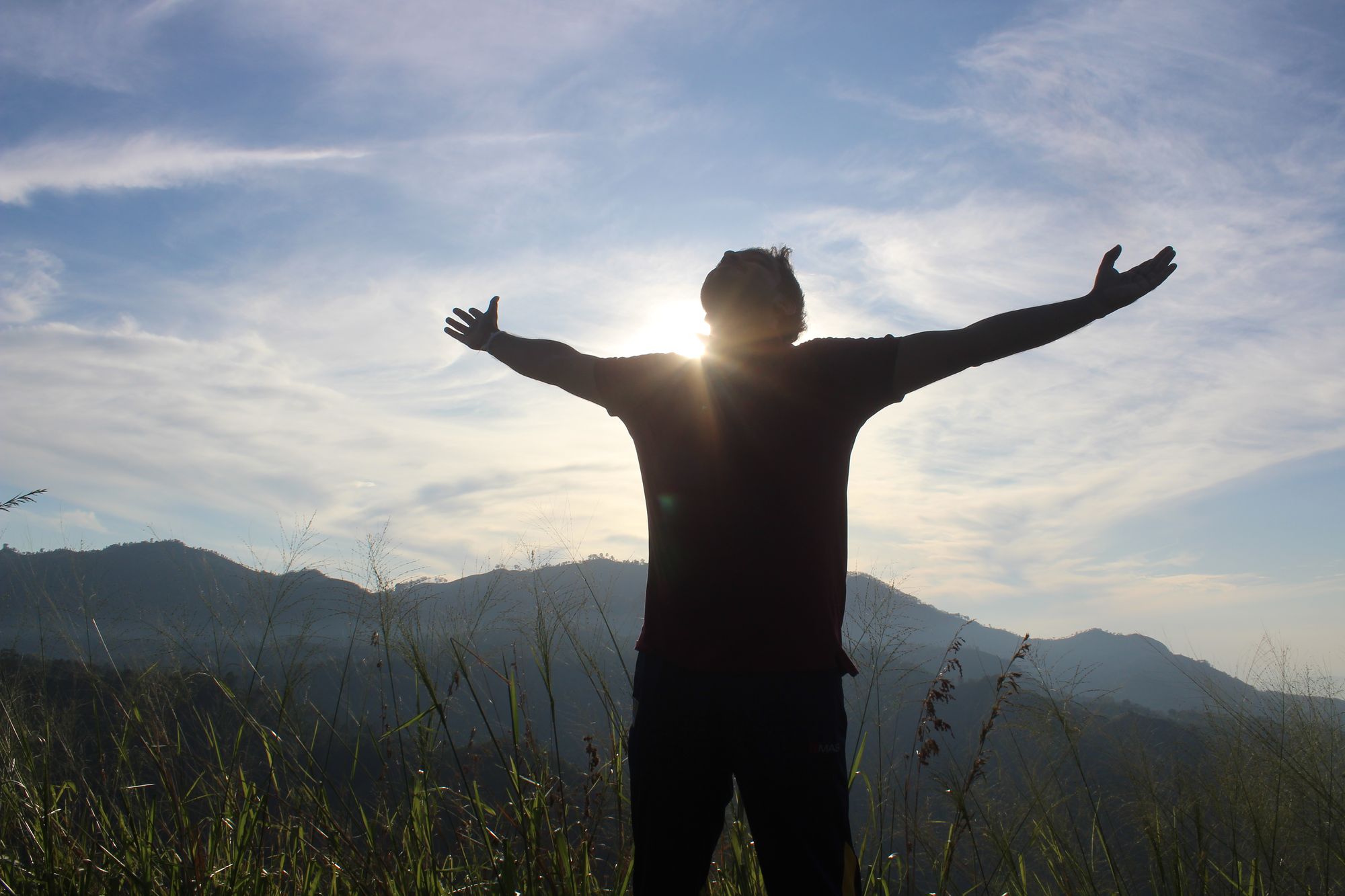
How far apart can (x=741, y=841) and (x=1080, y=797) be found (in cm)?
137

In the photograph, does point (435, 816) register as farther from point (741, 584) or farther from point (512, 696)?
point (741, 584)

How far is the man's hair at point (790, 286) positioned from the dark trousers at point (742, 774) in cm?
104

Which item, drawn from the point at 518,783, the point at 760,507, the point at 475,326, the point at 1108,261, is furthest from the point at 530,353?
the point at 1108,261

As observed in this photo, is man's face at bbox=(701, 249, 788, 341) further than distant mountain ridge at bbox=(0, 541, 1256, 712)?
No

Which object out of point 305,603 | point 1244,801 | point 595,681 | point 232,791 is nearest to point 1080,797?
point 1244,801

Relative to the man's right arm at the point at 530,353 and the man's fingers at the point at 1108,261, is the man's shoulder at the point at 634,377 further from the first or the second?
the man's fingers at the point at 1108,261

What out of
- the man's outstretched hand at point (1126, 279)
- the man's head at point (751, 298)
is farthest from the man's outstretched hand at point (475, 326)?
the man's outstretched hand at point (1126, 279)

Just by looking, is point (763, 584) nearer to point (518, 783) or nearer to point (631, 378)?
point (631, 378)

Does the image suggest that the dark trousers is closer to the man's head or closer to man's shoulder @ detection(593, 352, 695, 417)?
man's shoulder @ detection(593, 352, 695, 417)

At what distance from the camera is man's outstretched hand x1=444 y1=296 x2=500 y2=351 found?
2455 mm

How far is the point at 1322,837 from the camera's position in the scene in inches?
85.8

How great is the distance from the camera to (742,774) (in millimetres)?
1487

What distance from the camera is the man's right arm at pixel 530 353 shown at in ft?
7.07

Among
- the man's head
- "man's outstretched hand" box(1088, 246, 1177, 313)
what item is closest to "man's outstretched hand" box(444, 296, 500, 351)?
the man's head
